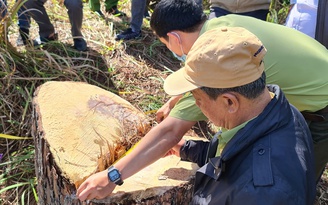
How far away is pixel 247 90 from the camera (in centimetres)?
110

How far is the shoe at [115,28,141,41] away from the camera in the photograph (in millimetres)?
3938

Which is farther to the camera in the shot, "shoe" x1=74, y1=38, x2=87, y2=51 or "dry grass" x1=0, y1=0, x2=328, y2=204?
"shoe" x1=74, y1=38, x2=87, y2=51

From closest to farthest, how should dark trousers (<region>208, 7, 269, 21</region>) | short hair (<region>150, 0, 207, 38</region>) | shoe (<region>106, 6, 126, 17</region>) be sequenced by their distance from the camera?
short hair (<region>150, 0, 207, 38</region>) < dark trousers (<region>208, 7, 269, 21</region>) < shoe (<region>106, 6, 126, 17</region>)

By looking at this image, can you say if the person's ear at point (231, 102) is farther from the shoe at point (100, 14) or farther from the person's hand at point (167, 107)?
the shoe at point (100, 14)

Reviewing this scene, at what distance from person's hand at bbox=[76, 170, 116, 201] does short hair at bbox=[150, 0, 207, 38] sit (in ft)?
2.45

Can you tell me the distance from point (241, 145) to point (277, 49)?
2.31 feet

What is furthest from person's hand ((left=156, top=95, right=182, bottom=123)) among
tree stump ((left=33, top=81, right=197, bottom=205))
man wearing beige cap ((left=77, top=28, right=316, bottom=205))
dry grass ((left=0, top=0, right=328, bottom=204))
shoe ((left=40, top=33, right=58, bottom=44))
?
shoe ((left=40, top=33, right=58, bottom=44))

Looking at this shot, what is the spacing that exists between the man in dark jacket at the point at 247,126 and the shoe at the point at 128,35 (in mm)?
2837

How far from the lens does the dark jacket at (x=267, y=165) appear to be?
1.04m

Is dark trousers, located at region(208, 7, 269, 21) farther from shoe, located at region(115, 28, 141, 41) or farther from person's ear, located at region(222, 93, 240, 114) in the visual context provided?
person's ear, located at region(222, 93, 240, 114)

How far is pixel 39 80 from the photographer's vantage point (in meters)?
2.99

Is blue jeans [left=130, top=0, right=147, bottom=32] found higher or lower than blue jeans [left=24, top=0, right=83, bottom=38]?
lower

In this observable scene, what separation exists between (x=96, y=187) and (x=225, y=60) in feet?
2.59

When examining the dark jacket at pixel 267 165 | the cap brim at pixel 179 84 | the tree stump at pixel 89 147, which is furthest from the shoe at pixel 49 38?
the dark jacket at pixel 267 165
